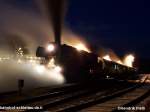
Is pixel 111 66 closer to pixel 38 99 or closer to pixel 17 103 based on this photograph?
pixel 38 99

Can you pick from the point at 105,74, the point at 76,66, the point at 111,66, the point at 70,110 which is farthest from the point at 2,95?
the point at 111,66

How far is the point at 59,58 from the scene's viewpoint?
31.9 meters

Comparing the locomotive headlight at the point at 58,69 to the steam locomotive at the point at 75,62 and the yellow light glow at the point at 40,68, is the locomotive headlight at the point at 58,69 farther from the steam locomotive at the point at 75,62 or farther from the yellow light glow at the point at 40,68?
the yellow light glow at the point at 40,68

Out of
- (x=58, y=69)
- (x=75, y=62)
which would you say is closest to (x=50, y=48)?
(x=58, y=69)

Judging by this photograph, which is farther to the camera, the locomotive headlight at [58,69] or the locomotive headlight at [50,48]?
the locomotive headlight at [58,69]

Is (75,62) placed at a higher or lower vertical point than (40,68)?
higher

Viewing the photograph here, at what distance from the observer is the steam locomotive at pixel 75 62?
103 feet

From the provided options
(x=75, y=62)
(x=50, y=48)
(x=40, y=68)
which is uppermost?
(x=50, y=48)

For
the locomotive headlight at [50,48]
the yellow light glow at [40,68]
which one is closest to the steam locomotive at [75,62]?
the locomotive headlight at [50,48]

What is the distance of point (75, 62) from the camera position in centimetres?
3300

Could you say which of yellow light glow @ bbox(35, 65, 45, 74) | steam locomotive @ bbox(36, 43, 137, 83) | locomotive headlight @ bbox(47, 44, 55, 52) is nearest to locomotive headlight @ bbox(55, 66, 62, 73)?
steam locomotive @ bbox(36, 43, 137, 83)

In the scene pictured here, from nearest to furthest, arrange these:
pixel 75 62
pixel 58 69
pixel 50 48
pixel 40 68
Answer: pixel 50 48 → pixel 58 69 → pixel 75 62 → pixel 40 68

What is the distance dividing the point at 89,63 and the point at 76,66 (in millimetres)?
1301

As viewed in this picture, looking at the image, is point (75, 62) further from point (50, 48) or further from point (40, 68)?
point (40, 68)
